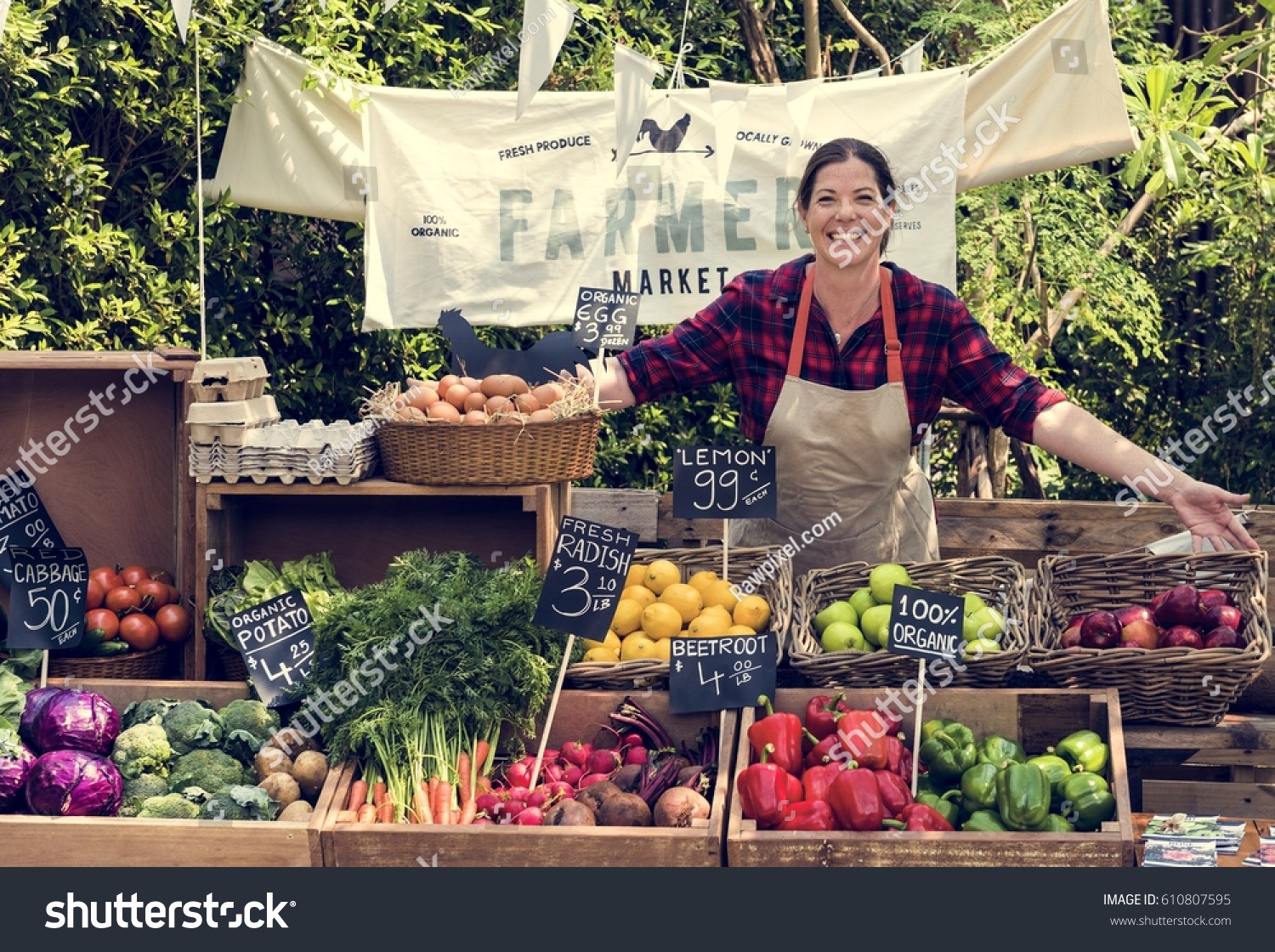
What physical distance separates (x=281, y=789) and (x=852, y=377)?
1669mm

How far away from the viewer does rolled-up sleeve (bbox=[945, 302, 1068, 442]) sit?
3506 millimetres

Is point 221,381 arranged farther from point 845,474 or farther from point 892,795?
point 892,795

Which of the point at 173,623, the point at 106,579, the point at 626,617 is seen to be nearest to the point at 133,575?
the point at 106,579

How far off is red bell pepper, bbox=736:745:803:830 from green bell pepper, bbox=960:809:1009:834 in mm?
322

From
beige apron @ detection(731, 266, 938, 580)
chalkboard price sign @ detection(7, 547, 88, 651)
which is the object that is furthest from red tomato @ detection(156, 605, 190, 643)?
beige apron @ detection(731, 266, 938, 580)

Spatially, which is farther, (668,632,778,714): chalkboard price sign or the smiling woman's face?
the smiling woman's face

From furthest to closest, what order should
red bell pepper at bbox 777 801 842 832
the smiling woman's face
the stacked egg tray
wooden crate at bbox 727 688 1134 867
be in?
the stacked egg tray → the smiling woman's face → red bell pepper at bbox 777 801 842 832 → wooden crate at bbox 727 688 1134 867

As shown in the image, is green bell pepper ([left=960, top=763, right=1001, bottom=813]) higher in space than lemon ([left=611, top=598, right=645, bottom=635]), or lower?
lower

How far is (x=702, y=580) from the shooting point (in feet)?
11.5

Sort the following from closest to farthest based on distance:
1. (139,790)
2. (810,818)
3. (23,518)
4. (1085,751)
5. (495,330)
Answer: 1. (810,818)
2. (1085,751)
3. (139,790)
4. (23,518)
5. (495,330)

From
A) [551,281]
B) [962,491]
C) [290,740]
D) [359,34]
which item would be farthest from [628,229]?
[290,740]

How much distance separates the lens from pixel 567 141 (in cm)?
528

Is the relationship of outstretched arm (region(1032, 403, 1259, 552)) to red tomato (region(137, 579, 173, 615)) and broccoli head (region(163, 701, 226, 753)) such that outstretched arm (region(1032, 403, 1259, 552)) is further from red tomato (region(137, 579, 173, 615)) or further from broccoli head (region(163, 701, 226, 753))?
red tomato (region(137, 579, 173, 615))
